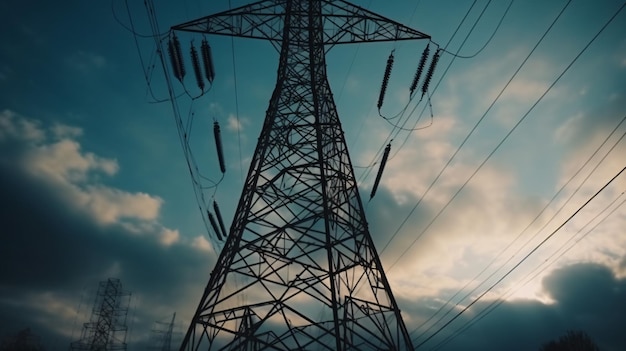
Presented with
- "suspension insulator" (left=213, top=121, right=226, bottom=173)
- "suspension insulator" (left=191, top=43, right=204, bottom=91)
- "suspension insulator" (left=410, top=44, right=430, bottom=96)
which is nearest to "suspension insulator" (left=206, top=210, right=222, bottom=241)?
"suspension insulator" (left=213, top=121, right=226, bottom=173)

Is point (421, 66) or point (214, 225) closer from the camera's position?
point (421, 66)

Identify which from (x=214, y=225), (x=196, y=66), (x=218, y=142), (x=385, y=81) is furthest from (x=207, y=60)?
(x=214, y=225)

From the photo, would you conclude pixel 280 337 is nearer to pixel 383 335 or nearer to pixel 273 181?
pixel 383 335

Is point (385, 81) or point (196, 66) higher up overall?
point (385, 81)

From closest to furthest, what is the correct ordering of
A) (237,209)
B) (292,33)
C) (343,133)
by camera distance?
(237,209) → (343,133) → (292,33)

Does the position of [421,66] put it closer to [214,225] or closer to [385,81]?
[385,81]

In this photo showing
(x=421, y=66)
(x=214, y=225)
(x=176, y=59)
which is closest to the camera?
(x=176, y=59)

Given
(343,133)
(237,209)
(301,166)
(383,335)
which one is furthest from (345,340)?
(343,133)

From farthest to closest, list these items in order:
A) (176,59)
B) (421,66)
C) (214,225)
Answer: (214,225), (421,66), (176,59)

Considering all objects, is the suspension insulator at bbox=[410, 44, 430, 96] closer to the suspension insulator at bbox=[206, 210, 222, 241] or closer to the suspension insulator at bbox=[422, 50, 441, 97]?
the suspension insulator at bbox=[422, 50, 441, 97]

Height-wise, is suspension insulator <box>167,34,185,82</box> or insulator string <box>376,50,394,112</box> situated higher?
insulator string <box>376,50,394,112</box>

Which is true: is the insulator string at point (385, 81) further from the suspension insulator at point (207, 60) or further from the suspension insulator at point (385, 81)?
the suspension insulator at point (207, 60)
